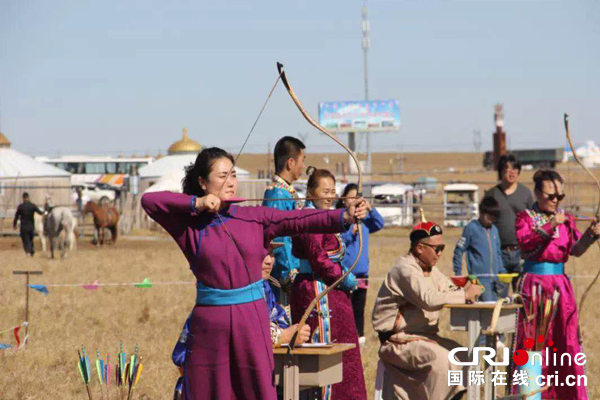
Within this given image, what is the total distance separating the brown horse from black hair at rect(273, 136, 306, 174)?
62.3 feet

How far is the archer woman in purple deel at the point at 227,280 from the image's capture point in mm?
3807

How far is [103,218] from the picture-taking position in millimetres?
23891

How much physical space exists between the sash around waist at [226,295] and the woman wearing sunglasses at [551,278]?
3.11m

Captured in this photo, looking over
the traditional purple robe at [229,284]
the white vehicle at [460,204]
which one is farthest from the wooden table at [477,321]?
the white vehicle at [460,204]

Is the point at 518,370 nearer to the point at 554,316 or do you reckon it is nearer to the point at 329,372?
the point at 554,316

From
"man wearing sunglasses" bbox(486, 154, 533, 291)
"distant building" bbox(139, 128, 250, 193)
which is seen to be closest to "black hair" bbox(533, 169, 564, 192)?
"man wearing sunglasses" bbox(486, 154, 533, 291)

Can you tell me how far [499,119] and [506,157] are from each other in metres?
46.3

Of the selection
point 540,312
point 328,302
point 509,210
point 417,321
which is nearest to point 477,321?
point 417,321

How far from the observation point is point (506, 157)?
331 inches

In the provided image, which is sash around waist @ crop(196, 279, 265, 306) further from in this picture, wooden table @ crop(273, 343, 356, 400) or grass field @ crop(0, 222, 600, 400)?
grass field @ crop(0, 222, 600, 400)

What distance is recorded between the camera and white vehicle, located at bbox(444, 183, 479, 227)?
3018 cm

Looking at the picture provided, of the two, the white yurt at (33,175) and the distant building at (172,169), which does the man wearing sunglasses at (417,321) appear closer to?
the distant building at (172,169)

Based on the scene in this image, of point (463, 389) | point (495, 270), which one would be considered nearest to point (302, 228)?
point (463, 389)

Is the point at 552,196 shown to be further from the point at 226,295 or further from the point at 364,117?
the point at 364,117
